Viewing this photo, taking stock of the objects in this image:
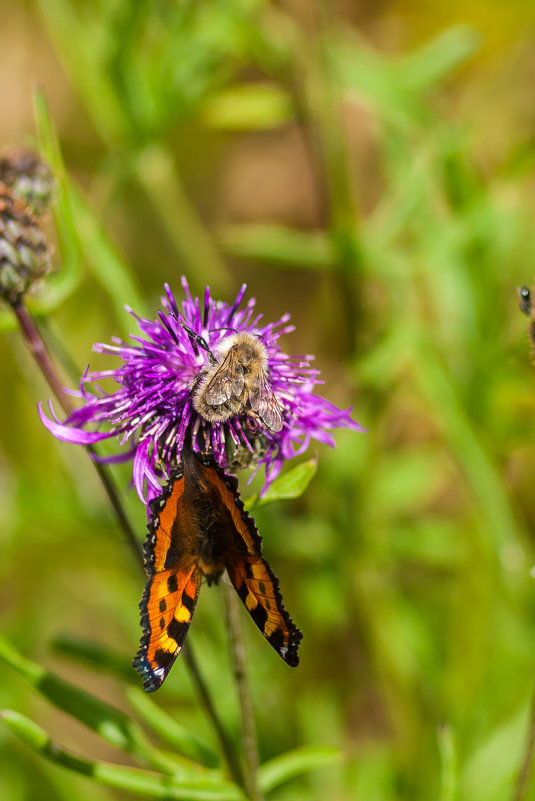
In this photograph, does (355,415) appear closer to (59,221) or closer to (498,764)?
(498,764)

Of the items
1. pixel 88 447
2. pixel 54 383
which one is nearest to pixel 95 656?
pixel 88 447

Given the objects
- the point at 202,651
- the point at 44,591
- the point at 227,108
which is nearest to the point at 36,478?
the point at 44,591

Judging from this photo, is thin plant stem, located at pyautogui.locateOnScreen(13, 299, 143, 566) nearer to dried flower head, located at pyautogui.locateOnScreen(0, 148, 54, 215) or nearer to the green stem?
dried flower head, located at pyautogui.locateOnScreen(0, 148, 54, 215)

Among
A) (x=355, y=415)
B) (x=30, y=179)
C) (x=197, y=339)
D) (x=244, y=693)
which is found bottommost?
(x=355, y=415)

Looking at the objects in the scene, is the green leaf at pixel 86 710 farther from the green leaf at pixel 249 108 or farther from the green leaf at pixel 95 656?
the green leaf at pixel 249 108

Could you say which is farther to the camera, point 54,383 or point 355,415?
point 355,415

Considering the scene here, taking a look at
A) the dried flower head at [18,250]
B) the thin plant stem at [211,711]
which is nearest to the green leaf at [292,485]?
the thin plant stem at [211,711]
